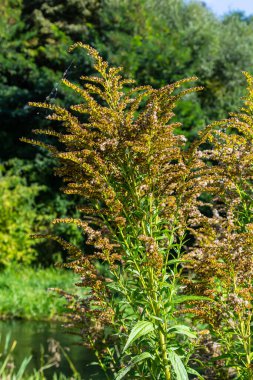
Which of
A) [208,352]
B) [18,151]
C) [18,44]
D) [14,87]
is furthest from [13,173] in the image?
[208,352]

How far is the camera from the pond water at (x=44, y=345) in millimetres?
6773

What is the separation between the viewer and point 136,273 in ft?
8.20

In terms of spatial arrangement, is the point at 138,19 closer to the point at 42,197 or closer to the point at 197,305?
the point at 42,197

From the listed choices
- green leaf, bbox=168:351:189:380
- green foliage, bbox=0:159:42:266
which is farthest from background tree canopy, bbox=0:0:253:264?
green leaf, bbox=168:351:189:380

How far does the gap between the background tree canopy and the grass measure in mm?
1548

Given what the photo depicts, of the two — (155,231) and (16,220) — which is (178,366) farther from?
(16,220)

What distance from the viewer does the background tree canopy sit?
1412 cm

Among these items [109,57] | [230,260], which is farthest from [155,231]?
[109,57]

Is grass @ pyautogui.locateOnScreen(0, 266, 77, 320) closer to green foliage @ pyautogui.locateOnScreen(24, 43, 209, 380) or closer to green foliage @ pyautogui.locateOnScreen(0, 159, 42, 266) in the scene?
green foliage @ pyautogui.locateOnScreen(0, 159, 42, 266)

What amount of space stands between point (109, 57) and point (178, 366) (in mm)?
12171

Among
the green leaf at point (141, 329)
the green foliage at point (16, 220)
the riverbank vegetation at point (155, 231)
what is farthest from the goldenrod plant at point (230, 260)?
the green foliage at point (16, 220)

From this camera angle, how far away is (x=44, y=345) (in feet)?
26.3

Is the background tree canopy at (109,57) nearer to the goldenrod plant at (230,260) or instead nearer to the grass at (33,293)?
the grass at (33,293)

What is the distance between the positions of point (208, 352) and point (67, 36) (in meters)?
14.7
